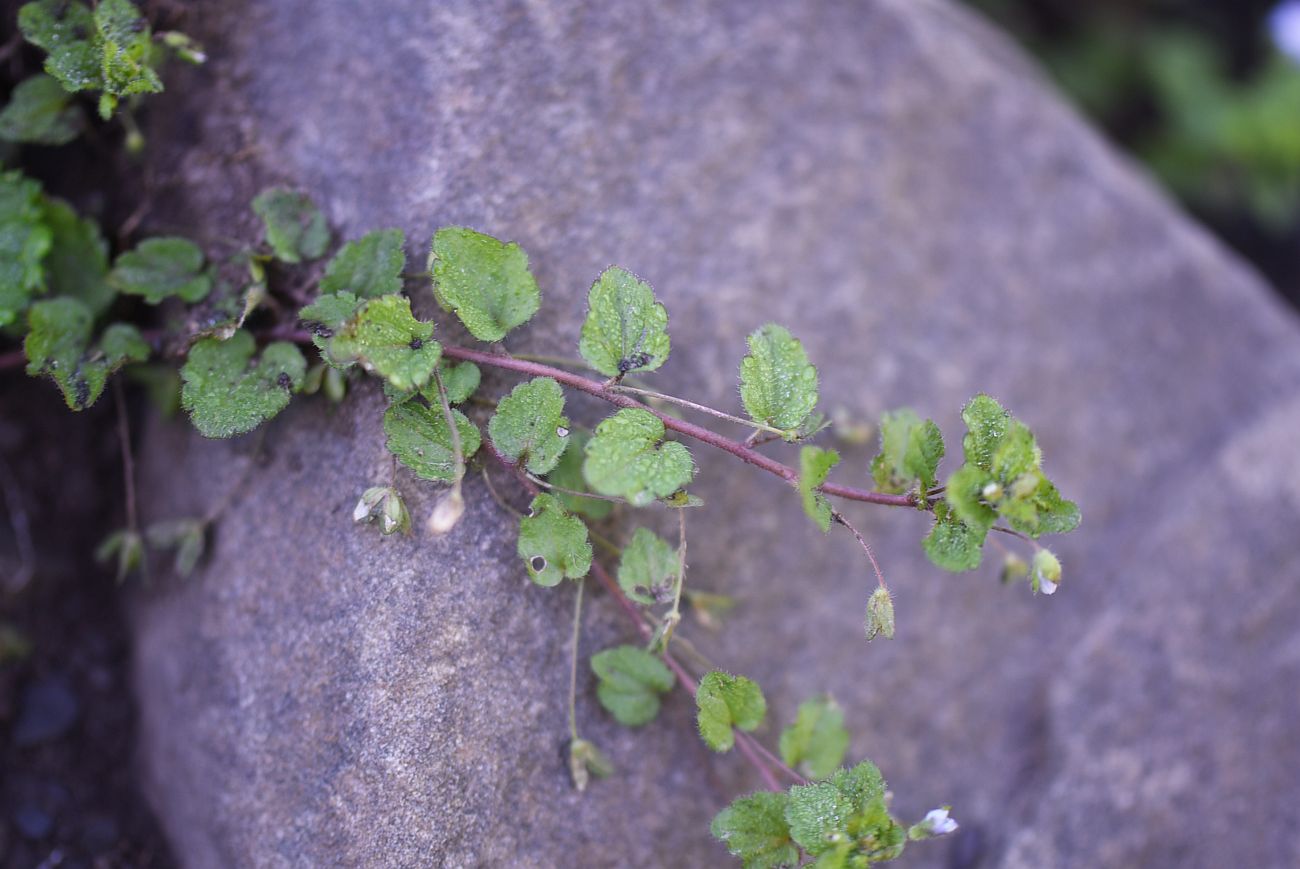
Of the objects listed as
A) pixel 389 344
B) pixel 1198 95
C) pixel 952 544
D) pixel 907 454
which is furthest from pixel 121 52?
pixel 1198 95

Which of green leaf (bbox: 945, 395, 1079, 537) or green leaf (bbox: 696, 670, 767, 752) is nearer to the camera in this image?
green leaf (bbox: 945, 395, 1079, 537)

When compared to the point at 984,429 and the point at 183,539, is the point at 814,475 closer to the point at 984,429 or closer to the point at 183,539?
the point at 984,429

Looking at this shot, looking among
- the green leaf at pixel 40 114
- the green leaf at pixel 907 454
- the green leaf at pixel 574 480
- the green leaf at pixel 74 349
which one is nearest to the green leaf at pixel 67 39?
the green leaf at pixel 40 114

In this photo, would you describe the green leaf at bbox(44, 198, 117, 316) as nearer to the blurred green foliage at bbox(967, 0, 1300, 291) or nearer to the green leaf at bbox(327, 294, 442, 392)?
the green leaf at bbox(327, 294, 442, 392)

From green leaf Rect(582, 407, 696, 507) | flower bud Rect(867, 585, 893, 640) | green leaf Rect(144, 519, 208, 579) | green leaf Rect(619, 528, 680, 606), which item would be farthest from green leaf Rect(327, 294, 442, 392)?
flower bud Rect(867, 585, 893, 640)

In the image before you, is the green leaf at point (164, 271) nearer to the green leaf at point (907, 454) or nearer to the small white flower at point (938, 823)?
the green leaf at point (907, 454)

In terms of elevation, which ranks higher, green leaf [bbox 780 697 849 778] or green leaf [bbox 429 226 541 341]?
green leaf [bbox 429 226 541 341]

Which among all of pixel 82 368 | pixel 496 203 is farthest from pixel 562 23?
pixel 82 368
